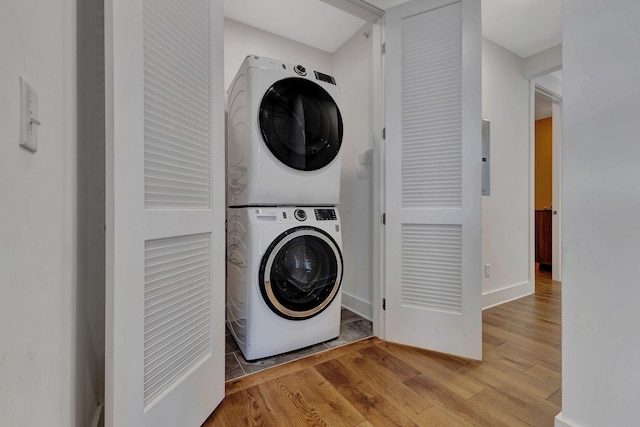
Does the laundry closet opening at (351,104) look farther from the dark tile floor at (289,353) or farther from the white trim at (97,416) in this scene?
the white trim at (97,416)

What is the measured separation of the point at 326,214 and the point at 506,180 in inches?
79.6

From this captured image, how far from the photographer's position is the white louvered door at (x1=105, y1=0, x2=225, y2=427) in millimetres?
787

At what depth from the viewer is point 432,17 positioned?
5.76ft

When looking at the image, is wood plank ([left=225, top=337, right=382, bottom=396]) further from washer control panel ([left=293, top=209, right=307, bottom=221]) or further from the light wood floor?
washer control panel ([left=293, top=209, right=307, bottom=221])

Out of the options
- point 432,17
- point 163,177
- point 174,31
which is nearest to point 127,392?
point 163,177

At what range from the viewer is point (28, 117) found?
50cm

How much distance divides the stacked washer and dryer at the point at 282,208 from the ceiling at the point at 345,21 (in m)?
0.82

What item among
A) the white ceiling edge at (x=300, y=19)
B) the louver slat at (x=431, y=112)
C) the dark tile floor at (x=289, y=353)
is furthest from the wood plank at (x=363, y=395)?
the white ceiling edge at (x=300, y=19)

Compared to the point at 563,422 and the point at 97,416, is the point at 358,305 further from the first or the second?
the point at 97,416

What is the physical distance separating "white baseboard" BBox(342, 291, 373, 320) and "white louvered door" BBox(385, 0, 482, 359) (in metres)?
0.40

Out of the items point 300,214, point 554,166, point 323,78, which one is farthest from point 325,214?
point 554,166

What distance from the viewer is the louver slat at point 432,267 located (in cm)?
170

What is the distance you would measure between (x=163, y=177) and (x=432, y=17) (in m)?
1.89

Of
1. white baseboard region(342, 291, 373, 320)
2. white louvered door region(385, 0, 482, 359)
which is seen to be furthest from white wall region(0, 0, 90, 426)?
white baseboard region(342, 291, 373, 320)
